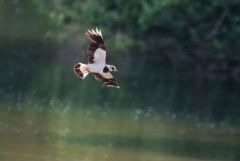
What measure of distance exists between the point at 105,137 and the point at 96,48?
7.56 metres

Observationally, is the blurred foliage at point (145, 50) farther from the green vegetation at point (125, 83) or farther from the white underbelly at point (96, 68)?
the white underbelly at point (96, 68)

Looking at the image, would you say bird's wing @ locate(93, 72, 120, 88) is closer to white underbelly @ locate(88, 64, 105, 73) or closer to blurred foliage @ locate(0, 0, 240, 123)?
white underbelly @ locate(88, 64, 105, 73)

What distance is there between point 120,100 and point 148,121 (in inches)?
150

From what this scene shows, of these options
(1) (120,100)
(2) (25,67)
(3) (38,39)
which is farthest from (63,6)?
(1) (120,100)

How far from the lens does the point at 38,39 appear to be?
139 feet

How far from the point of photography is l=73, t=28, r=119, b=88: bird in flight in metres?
13.4

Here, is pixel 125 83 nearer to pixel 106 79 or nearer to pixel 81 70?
pixel 106 79

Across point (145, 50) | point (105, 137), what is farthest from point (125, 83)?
point (105, 137)

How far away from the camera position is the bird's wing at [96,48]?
1339 cm

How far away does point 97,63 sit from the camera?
13531 millimetres

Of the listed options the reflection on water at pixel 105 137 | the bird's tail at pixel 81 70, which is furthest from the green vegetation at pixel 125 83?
the bird's tail at pixel 81 70

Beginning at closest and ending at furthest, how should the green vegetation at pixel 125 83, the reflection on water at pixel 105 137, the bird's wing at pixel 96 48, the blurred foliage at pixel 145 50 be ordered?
the bird's wing at pixel 96 48 → the reflection on water at pixel 105 137 → the green vegetation at pixel 125 83 → the blurred foliage at pixel 145 50

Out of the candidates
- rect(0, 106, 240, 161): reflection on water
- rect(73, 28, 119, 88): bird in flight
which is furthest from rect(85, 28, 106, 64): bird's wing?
rect(0, 106, 240, 161): reflection on water

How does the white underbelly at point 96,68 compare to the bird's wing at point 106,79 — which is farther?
the bird's wing at point 106,79
